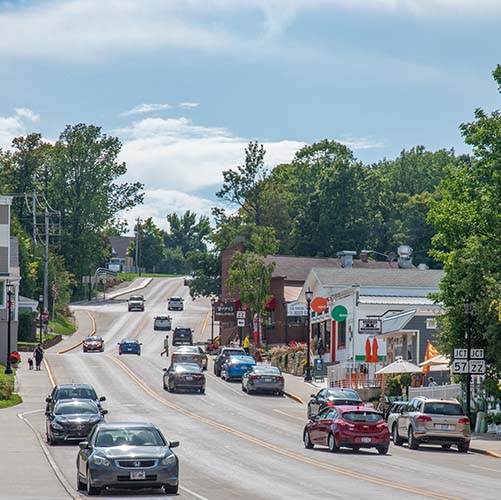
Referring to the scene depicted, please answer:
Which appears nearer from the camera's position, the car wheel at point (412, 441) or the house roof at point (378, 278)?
the car wheel at point (412, 441)

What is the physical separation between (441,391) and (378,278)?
3331cm

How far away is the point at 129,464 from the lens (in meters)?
22.9

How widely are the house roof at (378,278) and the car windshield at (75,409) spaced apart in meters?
44.3

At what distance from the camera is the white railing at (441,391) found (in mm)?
49438

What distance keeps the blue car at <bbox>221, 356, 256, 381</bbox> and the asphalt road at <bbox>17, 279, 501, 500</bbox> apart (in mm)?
949

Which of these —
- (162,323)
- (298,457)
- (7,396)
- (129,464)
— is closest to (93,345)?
(162,323)

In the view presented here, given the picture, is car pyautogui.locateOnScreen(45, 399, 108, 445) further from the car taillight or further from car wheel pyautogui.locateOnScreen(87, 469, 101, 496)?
car wheel pyautogui.locateOnScreen(87, 469, 101, 496)

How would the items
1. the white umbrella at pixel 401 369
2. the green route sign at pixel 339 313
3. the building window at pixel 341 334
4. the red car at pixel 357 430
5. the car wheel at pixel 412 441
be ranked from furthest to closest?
the building window at pixel 341 334, the green route sign at pixel 339 313, the white umbrella at pixel 401 369, the car wheel at pixel 412 441, the red car at pixel 357 430

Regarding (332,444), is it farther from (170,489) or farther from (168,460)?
(168,460)

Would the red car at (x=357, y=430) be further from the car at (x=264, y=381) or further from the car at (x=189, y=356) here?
the car at (x=189, y=356)

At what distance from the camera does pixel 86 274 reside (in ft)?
486

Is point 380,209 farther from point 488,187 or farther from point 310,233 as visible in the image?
point 488,187

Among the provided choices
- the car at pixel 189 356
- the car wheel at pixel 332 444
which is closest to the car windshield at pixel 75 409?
the car wheel at pixel 332 444

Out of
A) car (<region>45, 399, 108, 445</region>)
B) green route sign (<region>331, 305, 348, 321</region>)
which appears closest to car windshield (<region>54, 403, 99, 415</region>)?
car (<region>45, 399, 108, 445</region>)
